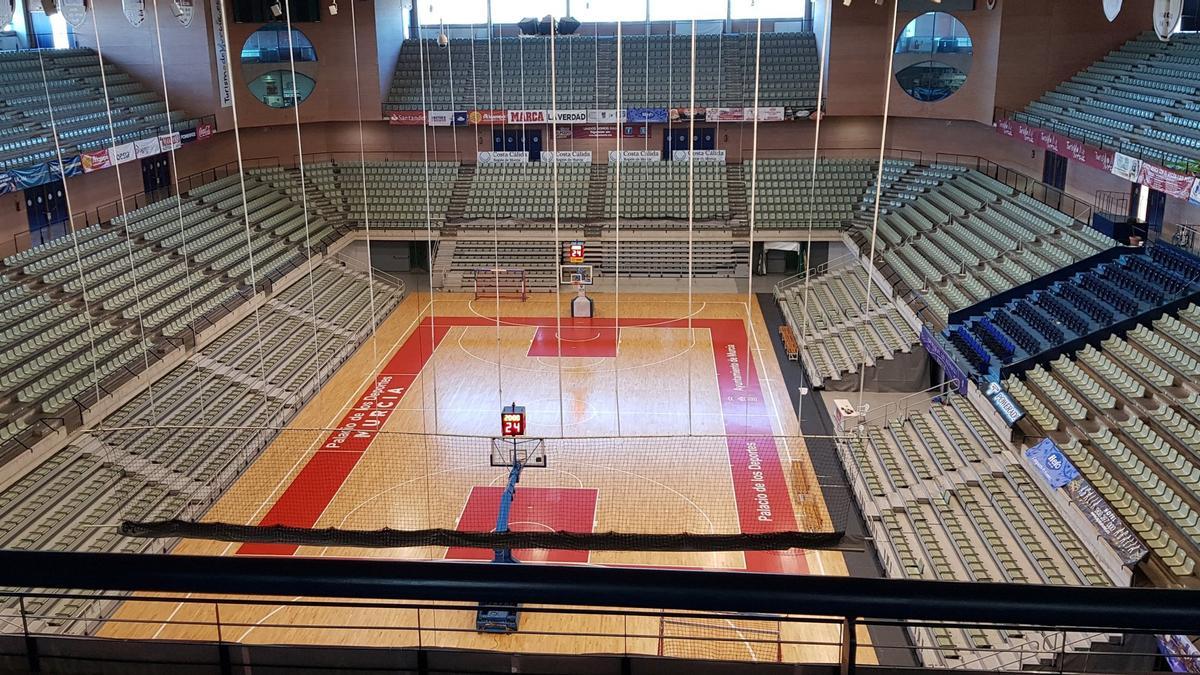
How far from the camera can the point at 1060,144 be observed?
17.1 m

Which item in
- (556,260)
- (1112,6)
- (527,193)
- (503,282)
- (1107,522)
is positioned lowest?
(503,282)

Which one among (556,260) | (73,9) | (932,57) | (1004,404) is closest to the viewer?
(73,9)

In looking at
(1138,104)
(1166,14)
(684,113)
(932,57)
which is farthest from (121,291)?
(932,57)

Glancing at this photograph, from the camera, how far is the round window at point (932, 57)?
22359 millimetres

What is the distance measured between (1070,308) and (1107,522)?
17.8 feet

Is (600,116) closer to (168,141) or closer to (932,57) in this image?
(932,57)

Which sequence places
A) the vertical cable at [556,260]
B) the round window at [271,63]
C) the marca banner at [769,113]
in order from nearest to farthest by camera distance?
the vertical cable at [556,260], the round window at [271,63], the marca banner at [769,113]

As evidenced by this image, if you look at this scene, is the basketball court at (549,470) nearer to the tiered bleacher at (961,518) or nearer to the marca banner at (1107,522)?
the tiered bleacher at (961,518)

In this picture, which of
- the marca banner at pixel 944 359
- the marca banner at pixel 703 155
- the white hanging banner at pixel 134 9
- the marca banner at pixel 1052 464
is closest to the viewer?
the marca banner at pixel 1052 464

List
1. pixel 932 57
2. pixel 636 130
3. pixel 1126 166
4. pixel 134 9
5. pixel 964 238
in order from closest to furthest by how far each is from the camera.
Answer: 1. pixel 134 9
2. pixel 1126 166
3. pixel 964 238
4. pixel 932 57
5. pixel 636 130

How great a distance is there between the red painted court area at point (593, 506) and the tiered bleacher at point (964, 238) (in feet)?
11.2

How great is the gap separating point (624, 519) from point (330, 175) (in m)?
15.9

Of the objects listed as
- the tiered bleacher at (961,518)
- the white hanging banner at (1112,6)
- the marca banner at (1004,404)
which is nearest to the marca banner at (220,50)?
the tiered bleacher at (961,518)

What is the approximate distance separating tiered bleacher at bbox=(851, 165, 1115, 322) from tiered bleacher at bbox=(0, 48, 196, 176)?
45.6 ft
